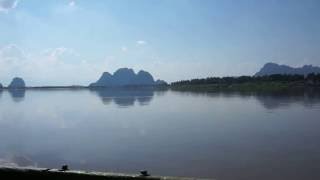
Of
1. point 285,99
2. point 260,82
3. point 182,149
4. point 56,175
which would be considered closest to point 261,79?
point 260,82

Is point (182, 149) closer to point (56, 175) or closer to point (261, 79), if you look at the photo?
point (56, 175)

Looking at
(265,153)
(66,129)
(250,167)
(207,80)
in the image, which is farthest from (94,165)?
(207,80)

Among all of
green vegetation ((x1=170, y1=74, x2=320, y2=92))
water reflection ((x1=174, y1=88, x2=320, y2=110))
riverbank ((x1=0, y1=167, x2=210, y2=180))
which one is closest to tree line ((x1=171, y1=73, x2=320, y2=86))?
green vegetation ((x1=170, y1=74, x2=320, y2=92))

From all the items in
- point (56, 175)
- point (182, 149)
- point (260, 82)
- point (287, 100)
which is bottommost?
point (182, 149)

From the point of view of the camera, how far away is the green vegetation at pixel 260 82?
383ft

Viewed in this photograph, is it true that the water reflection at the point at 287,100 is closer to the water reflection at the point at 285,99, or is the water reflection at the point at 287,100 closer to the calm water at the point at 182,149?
the water reflection at the point at 285,99

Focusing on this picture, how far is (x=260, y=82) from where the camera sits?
132750 mm

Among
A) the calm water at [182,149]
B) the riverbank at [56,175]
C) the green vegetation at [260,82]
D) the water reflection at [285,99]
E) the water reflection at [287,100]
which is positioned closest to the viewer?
the riverbank at [56,175]

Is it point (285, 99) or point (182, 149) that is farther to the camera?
point (285, 99)

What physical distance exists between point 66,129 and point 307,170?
2104 cm

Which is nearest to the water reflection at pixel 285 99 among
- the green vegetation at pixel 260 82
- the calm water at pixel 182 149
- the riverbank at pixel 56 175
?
the calm water at pixel 182 149

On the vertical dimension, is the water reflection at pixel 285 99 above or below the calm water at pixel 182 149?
above

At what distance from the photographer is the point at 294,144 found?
22.1 meters

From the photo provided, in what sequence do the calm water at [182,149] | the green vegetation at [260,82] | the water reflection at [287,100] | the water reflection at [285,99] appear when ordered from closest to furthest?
the calm water at [182,149], the water reflection at [287,100], the water reflection at [285,99], the green vegetation at [260,82]
